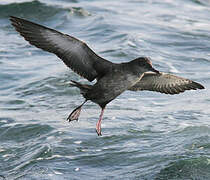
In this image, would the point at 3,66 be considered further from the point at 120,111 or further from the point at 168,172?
the point at 168,172

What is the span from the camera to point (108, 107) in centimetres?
1041

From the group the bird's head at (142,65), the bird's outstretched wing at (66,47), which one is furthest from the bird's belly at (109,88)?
the bird's outstretched wing at (66,47)

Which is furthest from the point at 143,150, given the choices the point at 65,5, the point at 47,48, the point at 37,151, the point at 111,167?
the point at 65,5

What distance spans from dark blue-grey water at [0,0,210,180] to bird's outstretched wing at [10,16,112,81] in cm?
134

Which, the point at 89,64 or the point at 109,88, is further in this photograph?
the point at 89,64

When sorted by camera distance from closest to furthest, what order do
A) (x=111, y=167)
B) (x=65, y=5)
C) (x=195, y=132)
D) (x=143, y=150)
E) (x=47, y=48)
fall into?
(x=47, y=48), (x=111, y=167), (x=143, y=150), (x=195, y=132), (x=65, y=5)

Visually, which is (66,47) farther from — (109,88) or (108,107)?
(108,107)

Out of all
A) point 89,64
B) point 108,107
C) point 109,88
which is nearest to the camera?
point 109,88

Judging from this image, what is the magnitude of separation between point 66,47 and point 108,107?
3320 mm

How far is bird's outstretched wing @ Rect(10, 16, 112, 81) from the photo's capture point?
7043 millimetres

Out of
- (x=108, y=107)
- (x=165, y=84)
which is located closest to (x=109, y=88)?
(x=165, y=84)

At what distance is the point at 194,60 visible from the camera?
43.7ft

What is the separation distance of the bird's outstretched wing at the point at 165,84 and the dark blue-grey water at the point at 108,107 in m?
0.88

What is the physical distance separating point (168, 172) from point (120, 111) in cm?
287
